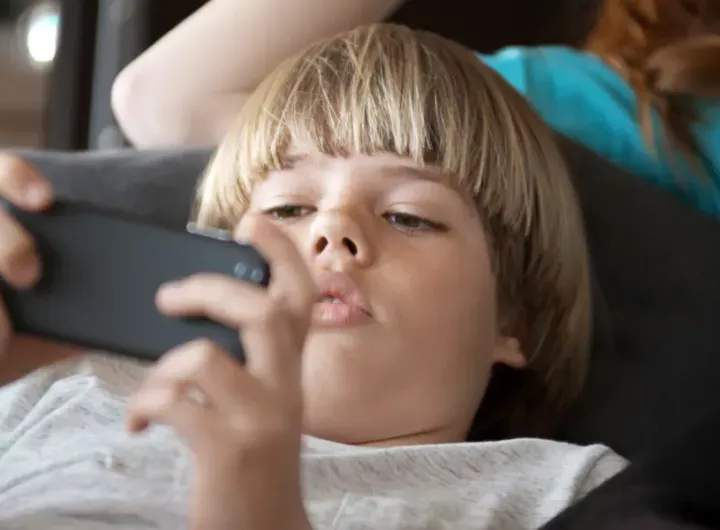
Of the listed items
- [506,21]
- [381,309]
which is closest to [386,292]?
[381,309]

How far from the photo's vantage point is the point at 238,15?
3.23 ft

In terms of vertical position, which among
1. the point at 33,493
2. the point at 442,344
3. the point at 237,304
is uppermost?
the point at 237,304

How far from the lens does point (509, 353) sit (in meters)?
0.83

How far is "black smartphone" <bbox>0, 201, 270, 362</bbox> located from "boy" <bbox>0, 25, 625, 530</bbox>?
1 centimetres

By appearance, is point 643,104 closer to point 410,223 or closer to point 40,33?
point 410,223

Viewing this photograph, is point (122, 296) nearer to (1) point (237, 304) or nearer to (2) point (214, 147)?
(1) point (237, 304)

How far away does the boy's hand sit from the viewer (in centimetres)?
41

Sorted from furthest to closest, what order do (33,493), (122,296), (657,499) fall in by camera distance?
1. (33,493)
2. (122,296)
3. (657,499)

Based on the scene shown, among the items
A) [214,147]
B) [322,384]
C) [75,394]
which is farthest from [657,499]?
[214,147]

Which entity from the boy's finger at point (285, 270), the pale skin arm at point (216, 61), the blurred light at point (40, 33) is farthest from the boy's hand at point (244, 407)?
the blurred light at point (40, 33)

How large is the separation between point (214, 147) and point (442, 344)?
1.21 ft

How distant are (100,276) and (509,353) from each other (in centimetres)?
44

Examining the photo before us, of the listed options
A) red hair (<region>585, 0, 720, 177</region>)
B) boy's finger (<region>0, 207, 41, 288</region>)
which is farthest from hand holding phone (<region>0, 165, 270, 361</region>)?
red hair (<region>585, 0, 720, 177</region>)

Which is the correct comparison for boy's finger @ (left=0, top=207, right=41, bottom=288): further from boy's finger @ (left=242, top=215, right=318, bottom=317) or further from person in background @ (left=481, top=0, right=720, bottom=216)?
person in background @ (left=481, top=0, right=720, bottom=216)
